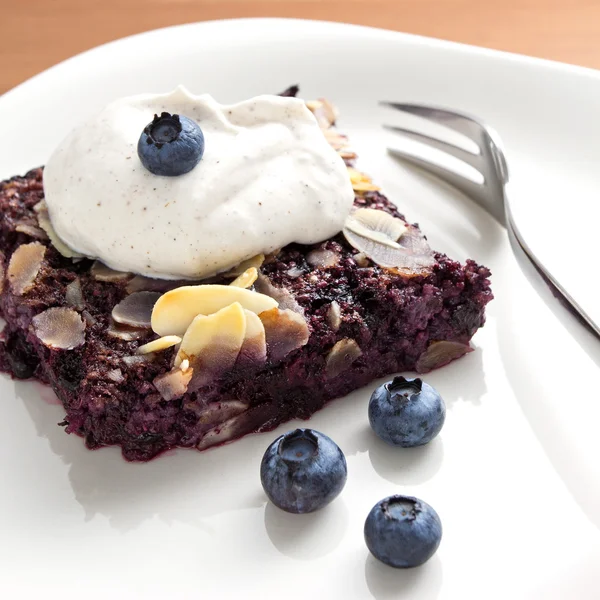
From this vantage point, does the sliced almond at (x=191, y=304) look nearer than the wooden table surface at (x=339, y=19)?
Yes

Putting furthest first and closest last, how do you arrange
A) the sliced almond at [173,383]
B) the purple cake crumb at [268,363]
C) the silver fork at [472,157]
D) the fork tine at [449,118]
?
the fork tine at [449,118], the silver fork at [472,157], the purple cake crumb at [268,363], the sliced almond at [173,383]

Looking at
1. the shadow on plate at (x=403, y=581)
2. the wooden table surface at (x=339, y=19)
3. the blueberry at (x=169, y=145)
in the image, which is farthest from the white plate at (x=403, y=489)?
the wooden table surface at (x=339, y=19)

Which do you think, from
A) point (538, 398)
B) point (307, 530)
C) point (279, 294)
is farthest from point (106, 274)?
point (538, 398)

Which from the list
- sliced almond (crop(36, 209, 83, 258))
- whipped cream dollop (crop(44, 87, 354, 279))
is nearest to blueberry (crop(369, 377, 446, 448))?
whipped cream dollop (crop(44, 87, 354, 279))

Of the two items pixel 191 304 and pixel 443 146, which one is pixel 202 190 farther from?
pixel 443 146

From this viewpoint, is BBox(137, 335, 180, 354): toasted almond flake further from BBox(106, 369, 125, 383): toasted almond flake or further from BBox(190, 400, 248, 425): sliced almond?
BBox(190, 400, 248, 425): sliced almond

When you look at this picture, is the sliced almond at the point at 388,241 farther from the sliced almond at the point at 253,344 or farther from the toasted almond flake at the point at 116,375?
the toasted almond flake at the point at 116,375
